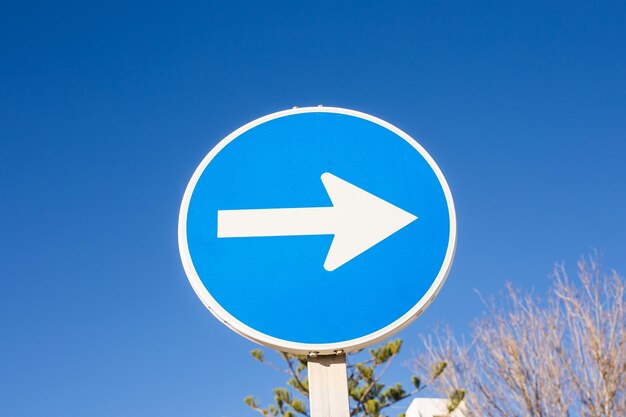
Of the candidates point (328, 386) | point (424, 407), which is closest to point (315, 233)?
point (328, 386)

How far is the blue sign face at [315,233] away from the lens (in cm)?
121

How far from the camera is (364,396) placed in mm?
13406

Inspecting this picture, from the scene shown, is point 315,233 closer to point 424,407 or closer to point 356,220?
point 356,220

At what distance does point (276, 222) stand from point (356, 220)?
16 centimetres

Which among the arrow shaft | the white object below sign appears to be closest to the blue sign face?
the arrow shaft

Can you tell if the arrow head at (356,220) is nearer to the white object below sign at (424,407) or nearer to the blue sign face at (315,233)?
the blue sign face at (315,233)

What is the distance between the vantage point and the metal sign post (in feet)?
3.76

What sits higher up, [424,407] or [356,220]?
[424,407]

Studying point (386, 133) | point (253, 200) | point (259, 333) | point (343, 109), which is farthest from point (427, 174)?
point (259, 333)

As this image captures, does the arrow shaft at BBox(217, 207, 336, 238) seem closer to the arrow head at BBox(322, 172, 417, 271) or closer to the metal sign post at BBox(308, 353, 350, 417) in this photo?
the arrow head at BBox(322, 172, 417, 271)

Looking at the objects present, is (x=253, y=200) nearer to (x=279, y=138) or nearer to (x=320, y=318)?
(x=279, y=138)

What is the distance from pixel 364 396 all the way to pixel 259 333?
1283 cm

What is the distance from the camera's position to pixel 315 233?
1255 millimetres

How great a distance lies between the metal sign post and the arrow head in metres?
0.18
